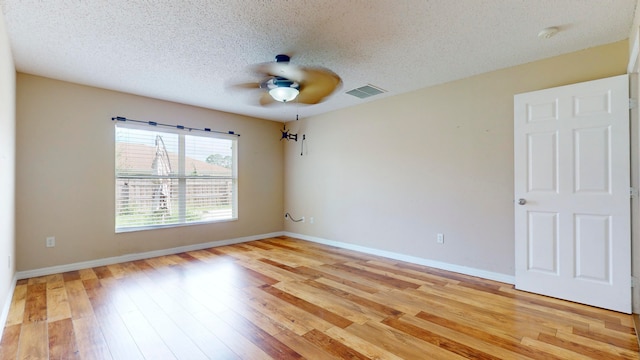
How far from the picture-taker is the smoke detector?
248 cm

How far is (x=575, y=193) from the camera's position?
2785 millimetres

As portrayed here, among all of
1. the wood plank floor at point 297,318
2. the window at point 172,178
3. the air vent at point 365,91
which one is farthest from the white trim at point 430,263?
the air vent at point 365,91

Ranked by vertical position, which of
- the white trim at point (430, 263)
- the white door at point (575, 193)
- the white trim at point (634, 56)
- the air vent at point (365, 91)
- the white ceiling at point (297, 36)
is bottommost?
the white trim at point (430, 263)

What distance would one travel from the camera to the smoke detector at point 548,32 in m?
2.48

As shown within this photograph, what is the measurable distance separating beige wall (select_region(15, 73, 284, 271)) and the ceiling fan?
188cm

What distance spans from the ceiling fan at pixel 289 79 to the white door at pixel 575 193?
2165 millimetres

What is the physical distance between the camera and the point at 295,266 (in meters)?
3.93

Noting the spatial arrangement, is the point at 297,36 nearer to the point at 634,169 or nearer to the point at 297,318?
the point at 297,318

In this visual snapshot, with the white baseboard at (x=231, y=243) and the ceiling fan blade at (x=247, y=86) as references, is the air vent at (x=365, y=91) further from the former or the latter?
the white baseboard at (x=231, y=243)

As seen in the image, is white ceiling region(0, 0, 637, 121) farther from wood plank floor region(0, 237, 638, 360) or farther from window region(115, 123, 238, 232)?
wood plank floor region(0, 237, 638, 360)

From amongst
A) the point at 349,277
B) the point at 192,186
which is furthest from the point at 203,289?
the point at 192,186

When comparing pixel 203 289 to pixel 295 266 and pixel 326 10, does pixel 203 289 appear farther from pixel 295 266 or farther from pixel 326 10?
pixel 326 10

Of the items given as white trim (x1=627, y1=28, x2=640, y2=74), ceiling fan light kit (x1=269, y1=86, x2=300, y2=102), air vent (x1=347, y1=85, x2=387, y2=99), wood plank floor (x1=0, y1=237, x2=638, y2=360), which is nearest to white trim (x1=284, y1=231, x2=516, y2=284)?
wood plank floor (x1=0, y1=237, x2=638, y2=360)

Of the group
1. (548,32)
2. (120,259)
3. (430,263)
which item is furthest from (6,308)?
(548,32)
